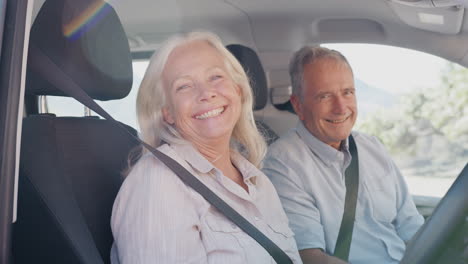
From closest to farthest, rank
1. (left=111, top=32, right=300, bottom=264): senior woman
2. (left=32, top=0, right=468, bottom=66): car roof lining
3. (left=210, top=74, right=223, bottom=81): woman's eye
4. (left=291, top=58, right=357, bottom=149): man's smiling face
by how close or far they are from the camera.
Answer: (left=111, top=32, right=300, bottom=264): senior woman, (left=32, top=0, right=468, bottom=66): car roof lining, (left=210, top=74, right=223, bottom=81): woman's eye, (left=291, top=58, right=357, bottom=149): man's smiling face

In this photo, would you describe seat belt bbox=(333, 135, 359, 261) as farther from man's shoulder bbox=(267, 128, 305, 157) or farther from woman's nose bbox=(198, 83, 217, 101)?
woman's nose bbox=(198, 83, 217, 101)

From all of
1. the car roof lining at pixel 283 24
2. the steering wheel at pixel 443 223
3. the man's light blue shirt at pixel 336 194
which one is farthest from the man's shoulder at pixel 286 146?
the steering wheel at pixel 443 223

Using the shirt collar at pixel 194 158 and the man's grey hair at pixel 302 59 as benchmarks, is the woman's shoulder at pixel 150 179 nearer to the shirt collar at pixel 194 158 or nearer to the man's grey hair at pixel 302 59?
the shirt collar at pixel 194 158

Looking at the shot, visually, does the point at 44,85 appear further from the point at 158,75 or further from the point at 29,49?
the point at 158,75

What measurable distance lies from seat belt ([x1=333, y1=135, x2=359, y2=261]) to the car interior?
9.7 inches

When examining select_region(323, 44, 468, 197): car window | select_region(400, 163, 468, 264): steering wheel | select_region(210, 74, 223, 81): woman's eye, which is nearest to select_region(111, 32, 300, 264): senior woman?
select_region(210, 74, 223, 81): woman's eye

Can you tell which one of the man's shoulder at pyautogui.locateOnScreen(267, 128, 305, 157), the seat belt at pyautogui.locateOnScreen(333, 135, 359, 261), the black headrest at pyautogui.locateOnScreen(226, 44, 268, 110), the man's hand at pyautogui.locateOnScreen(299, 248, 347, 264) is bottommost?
the man's hand at pyautogui.locateOnScreen(299, 248, 347, 264)

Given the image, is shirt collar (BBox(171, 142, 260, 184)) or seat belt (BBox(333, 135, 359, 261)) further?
seat belt (BBox(333, 135, 359, 261))

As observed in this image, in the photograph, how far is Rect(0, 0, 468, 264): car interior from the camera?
5.07 ft

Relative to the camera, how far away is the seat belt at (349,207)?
1.93 metres

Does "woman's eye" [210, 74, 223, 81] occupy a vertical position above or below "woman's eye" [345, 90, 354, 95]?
above

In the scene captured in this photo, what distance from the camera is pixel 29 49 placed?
1550mm

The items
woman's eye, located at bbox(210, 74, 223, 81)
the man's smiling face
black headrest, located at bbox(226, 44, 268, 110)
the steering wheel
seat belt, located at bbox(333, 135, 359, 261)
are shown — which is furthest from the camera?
black headrest, located at bbox(226, 44, 268, 110)

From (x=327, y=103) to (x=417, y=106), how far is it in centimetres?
47
